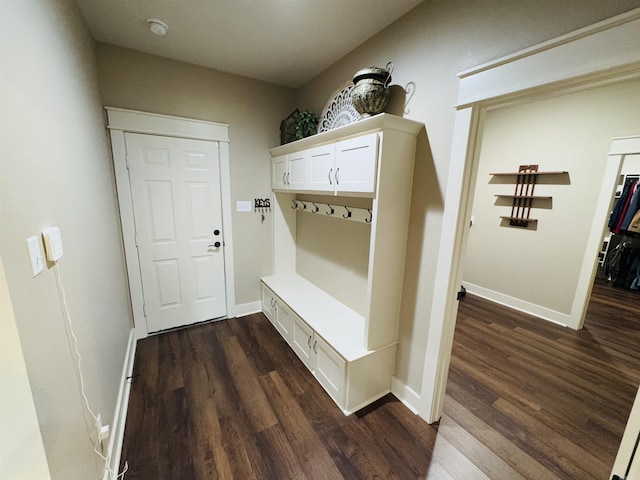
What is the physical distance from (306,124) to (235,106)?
864 millimetres

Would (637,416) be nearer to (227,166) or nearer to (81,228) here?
(81,228)

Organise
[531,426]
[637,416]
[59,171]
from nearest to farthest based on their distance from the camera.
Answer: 1. [637,416]
2. [59,171]
3. [531,426]

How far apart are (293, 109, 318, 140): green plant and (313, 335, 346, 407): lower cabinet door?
6.25 feet

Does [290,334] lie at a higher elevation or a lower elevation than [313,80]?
lower

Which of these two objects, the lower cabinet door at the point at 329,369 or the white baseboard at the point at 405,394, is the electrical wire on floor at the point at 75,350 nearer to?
the lower cabinet door at the point at 329,369

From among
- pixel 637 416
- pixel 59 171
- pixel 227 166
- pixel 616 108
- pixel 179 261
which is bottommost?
pixel 179 261

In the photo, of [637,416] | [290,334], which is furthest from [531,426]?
[290,334]

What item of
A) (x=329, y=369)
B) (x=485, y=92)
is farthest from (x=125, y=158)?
(x=485, y=92)

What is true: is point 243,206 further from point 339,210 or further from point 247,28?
point 247,28

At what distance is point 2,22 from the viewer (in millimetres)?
→ 744

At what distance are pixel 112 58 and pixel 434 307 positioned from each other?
10.8ft

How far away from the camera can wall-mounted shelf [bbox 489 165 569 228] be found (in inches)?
131

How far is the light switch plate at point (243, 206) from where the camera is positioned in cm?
296

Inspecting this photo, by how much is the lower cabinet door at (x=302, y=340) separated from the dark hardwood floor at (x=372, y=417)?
10 cm
